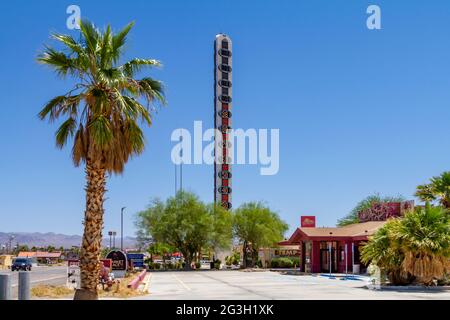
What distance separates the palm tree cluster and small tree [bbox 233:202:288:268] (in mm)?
38187

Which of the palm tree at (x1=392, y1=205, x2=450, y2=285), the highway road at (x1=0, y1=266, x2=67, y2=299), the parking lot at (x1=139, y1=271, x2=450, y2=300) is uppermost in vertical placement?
the palm tree at (x1=392, y1=205, x2=450, y2=285)

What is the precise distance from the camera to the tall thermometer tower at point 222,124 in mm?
110938

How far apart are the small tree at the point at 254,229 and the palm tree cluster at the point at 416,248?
3819 cm

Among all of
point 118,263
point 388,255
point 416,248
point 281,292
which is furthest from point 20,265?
point 416,248

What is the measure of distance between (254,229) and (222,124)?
43917 millimetres

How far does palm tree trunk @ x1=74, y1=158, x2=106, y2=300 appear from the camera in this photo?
63.1ft

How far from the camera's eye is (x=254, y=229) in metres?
70.4

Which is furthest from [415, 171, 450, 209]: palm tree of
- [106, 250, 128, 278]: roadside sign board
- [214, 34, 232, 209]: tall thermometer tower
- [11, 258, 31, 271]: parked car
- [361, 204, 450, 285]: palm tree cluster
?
[214, 34, 232, 209]: tall thermometer tower

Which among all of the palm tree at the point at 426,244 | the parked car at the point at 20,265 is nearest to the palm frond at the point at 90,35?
the palm tree at the point at 426,244

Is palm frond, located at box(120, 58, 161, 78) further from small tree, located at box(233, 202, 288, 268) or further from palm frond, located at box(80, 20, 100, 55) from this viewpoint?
small tree, located at box(233, 202, 288, 268)

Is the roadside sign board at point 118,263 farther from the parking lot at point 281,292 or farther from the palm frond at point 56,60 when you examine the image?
the palm frond at point 56,60
